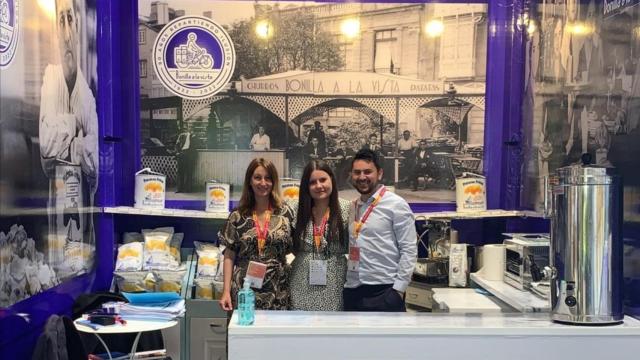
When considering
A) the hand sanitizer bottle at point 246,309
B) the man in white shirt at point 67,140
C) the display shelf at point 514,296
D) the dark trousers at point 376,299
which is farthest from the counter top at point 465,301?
the man in white shirt at point 67,140

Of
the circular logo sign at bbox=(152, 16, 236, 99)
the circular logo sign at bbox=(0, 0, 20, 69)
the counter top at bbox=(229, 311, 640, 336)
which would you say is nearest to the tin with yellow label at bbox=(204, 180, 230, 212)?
the circular logo sign at bbox=(152, 16, 236, 99)

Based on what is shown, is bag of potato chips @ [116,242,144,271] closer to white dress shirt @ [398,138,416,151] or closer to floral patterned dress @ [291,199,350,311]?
floral patterned dress @ [291,199,350,311]

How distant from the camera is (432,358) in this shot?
92.5 inches

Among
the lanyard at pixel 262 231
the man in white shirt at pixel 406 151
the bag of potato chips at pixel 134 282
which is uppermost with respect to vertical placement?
the man in white shirt at pixel 406 151

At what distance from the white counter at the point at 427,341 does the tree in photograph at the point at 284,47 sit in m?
2.58

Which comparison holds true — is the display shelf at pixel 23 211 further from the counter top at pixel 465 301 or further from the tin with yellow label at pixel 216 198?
the counter top at pixel 465 301

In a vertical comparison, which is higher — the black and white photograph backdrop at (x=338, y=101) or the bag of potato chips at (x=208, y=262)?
the black and white photograph backdrop at (x=338, y=101)

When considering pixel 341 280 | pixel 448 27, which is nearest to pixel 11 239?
pixel 341 280

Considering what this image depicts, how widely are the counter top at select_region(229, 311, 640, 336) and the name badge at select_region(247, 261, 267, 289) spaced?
90 cm

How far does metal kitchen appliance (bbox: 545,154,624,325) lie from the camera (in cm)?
239

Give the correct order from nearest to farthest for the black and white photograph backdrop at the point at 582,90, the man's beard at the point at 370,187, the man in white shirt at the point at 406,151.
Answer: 1. the black and white photograph backdrop at the point at 582,90
2. the man's beard at the point at 370,187
3. the man in white shirt at the point at 406,151

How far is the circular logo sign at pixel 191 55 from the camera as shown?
4555mm

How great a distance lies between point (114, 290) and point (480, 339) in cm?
265

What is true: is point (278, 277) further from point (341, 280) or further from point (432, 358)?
point (432, 358)
